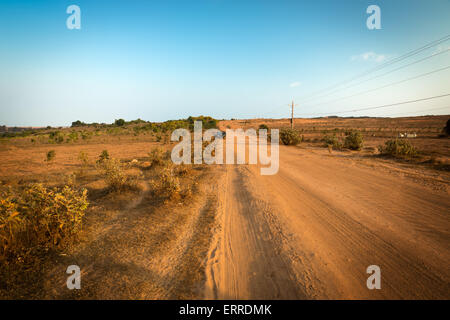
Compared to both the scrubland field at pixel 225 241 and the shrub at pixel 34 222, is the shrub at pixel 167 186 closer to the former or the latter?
the scrubland field at pixel 225 241

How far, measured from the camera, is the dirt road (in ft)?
9.18

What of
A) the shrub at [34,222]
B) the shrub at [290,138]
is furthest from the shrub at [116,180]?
the shrub at [290,138]

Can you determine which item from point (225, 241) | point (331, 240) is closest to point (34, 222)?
point (225, 241)

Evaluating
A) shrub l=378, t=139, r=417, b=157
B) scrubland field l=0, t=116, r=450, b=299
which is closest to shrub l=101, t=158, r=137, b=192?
scrubland field l=0, t=116, r=450, b=299

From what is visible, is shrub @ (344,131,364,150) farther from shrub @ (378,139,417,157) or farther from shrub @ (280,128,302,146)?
shrub @ (280,128,302,146)

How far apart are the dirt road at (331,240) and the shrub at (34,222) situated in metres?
2.96

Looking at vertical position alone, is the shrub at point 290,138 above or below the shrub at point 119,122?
below

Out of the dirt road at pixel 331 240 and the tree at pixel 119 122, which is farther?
the tree at pixel 119 122

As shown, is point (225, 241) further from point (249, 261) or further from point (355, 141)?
point (355, 141)

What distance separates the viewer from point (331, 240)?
13.0ft

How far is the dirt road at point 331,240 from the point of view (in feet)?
9.18

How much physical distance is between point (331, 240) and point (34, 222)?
5.86m
